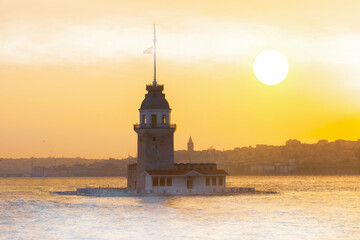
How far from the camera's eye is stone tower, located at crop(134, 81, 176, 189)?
98375 millimetres

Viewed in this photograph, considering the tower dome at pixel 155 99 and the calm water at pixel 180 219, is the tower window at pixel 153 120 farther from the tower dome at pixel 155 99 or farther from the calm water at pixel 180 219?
the calm water at pixel 180 219

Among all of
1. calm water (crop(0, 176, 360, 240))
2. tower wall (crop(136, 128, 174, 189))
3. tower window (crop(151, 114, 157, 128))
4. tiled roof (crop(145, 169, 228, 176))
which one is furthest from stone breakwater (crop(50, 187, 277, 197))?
tower window (crop(151, 114, 157, 128))

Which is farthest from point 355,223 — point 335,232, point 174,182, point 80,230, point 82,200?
point 82,200

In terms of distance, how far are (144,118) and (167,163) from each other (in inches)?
284

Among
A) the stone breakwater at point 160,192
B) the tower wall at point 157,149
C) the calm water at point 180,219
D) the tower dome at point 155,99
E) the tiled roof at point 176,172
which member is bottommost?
the calm water at point 180,219

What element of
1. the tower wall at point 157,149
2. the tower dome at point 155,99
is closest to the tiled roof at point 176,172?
the tower wall at point 157,149

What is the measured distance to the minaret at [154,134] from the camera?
98375 mm

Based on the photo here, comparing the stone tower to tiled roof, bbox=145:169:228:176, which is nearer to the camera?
tiled roof, bbox=145:169:228:176

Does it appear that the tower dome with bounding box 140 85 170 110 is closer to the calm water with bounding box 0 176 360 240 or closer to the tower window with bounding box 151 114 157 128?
the tower window with bounding box 151 114 157 128

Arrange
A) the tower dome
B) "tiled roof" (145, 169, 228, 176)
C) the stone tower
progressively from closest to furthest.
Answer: "tiled roof" (145, 169, 228, 176)
the stone tower
the tower dome

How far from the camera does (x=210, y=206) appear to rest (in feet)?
288

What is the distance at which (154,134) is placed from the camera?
98.8 metres

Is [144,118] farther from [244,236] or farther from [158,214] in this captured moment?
[244,236]

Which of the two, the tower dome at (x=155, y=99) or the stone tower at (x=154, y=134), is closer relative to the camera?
the stone tower at (x=154, y=134)
